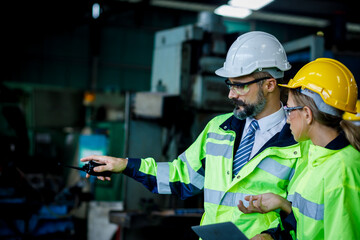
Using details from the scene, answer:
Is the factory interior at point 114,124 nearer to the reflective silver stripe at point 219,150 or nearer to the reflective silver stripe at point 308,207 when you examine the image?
the reflective silver stripe at point 219,150

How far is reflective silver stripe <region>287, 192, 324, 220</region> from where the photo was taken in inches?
56.5

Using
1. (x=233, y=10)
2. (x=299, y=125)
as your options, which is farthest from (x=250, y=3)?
(x=299, y=125)

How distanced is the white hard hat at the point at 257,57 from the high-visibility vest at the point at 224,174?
0.26m

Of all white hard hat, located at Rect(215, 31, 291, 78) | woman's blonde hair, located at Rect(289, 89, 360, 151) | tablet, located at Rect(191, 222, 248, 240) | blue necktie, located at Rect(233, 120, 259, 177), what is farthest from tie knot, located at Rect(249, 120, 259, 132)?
tablet, located at Rect(191, 222, 248, 240)

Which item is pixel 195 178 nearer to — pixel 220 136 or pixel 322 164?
pixel 220 136

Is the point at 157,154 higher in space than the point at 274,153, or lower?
lower

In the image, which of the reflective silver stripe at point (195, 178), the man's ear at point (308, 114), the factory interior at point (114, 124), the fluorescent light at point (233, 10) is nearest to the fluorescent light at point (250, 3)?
the fluorescent light at point (233, 10)

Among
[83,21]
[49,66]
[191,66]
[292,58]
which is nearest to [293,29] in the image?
[83,21]

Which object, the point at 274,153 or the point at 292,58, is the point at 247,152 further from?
the point at 292,58

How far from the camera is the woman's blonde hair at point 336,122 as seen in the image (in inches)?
59.0

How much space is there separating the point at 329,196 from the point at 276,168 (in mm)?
418

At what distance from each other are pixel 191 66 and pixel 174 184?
2012mm

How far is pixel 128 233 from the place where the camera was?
389 cm

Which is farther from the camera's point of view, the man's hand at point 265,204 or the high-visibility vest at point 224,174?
the high-visibility vest at point 224,174
